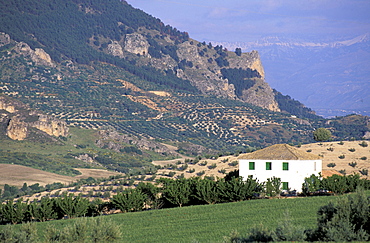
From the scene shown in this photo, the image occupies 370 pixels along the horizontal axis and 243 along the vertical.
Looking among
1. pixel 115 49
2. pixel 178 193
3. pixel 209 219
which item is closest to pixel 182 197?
pixel 178 193

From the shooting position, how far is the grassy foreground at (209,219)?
1008 inches

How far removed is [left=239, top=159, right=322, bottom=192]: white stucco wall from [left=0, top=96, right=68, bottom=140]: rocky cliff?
57.4 m

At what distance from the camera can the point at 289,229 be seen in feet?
59.6

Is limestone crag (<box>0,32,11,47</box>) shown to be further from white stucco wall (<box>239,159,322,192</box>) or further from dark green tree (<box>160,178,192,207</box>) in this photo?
dark green tree (<box>160,178,192,207</box>)

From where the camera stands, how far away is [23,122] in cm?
9206

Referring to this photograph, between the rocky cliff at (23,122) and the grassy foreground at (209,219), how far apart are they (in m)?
59.8

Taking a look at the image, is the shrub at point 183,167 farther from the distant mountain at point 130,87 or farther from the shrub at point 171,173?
the distant mountain at point 130,87

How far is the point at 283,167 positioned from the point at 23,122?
61.7 meters

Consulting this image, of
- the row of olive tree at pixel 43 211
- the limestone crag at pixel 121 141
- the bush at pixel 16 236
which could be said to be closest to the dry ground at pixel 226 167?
the row of olive tree at pixel 43 211

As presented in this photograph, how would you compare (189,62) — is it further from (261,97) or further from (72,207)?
(72,207)

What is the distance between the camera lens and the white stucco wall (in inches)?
1512

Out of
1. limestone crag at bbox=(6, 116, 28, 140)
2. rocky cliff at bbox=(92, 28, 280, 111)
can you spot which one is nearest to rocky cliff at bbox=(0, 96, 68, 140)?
limestone crag at bbox=(6, 116, 28, 140)

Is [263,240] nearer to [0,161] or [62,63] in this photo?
[0,161]

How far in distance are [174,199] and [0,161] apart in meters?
44.2
